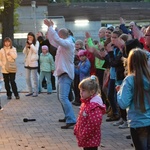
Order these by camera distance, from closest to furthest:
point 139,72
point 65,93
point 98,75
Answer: point 139,72 < point 65,93 < point 98,75

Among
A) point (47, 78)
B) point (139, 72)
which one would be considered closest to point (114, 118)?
point (139, 72)

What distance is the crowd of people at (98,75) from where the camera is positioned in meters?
5.00

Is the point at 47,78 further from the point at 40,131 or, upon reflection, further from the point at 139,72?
the point at 139,72

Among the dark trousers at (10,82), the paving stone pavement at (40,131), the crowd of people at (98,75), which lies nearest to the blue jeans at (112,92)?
the crowd of people at (98,75)

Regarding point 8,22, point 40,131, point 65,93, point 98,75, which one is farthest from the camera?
point 8,22

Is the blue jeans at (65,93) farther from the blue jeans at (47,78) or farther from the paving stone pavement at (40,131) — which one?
the blue jeans at (47,78)

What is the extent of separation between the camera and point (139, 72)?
16.2 ft

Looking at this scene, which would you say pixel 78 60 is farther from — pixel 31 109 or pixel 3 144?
pixel 3 144

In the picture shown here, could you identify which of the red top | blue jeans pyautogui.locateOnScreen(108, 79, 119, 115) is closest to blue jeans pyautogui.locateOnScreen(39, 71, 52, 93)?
blue jeans pyautogui.locateOnScreen(108, 79, 119, 115)

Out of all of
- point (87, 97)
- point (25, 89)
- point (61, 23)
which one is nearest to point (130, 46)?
point (87, 97)

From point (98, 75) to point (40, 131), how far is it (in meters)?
2.56

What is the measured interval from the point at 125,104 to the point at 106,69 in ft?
16.0

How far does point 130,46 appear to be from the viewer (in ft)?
21.6

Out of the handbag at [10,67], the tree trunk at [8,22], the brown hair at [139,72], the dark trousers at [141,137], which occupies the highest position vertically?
the tree trunk at [8,22]
